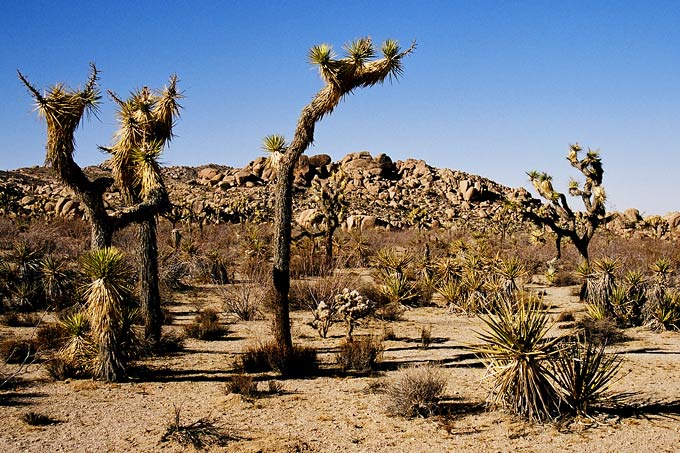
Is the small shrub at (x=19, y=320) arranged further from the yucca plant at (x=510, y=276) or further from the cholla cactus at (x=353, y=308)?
the yucca plant at (x=510, y=276)

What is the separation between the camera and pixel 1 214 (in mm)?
32469

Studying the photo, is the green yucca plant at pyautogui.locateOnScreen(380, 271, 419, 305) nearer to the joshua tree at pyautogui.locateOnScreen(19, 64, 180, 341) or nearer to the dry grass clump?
the joshua tree at pyautogui.locateOnScreen(19, 64, 180, 341)

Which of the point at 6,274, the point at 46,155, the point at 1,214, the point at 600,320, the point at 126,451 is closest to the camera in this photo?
the point at 126,451

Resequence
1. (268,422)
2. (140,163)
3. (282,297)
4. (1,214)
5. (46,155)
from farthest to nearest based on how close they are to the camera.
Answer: (1,214) → (140,163) → (282,297) → (46,155) → (268,422)

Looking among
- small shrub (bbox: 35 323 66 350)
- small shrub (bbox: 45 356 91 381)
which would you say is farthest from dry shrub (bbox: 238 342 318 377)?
small shrub (bbox: 35 323 66 350)

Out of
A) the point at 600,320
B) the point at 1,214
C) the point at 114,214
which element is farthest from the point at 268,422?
the point at 1,214

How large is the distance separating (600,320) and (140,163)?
10514mm

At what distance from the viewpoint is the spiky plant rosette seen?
6449 mm

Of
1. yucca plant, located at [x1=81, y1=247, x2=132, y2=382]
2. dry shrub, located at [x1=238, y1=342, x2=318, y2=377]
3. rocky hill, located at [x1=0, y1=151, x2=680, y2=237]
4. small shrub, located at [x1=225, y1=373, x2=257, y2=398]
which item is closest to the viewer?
small shrub, located at [x1=225, y1=373, x2=257, y2=398]

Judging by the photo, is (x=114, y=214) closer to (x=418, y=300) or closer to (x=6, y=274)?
(x=6, y=274)

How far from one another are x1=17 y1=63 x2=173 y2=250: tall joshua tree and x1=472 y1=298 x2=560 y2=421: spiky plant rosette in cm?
596

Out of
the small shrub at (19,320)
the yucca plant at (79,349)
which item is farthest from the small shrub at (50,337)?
the yucca plant at (79,349)

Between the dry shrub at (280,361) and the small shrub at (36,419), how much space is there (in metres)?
3.11

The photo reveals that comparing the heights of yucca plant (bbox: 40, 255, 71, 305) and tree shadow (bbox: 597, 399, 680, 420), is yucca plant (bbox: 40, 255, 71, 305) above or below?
above
